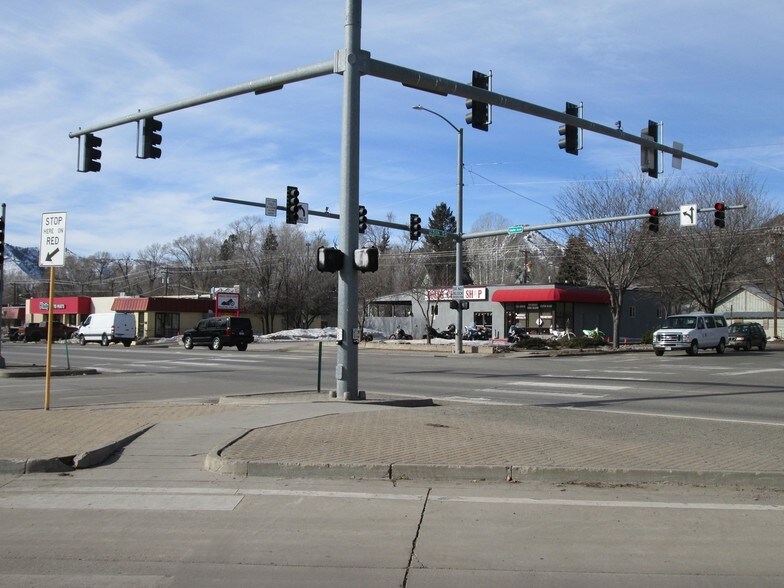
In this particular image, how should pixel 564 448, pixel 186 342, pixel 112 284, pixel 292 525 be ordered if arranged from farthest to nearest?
1. pixel 112 284
2. pixel 186 342
3. pixel 564 448
4. pixel 292 525

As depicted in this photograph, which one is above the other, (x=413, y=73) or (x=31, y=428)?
(x=413, y=73)

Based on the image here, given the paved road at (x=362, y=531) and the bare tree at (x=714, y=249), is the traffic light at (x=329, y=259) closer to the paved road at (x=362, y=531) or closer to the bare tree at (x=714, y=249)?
the paved road at (x=362, y=531)

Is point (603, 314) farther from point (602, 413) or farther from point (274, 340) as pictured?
point (602, 413)

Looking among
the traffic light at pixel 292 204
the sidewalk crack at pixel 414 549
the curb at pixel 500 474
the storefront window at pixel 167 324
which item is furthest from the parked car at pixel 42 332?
the sidewalk crack at pixel 414 549

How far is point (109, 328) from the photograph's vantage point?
5231 cm

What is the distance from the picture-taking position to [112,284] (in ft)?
357

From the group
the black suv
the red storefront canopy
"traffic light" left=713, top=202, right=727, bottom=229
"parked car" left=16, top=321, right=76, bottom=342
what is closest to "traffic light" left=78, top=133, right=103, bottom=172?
"traffic light" left=713, top=202, right=727, bottom=229

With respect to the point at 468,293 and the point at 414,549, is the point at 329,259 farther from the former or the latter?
the point at 468,293

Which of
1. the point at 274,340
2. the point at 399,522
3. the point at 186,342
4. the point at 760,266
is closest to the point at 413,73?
the point at 399,522

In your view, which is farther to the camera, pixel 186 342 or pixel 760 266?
pixel 760 266

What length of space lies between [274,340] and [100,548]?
54707mm

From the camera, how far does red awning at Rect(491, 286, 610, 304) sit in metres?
52.8

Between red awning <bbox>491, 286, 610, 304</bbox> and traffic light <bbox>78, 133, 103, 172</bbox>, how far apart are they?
3957 cm

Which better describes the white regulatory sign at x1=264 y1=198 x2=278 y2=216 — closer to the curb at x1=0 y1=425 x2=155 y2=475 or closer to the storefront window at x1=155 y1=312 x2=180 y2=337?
the curb at x1=0 y1=425 x2=155 y2=475
